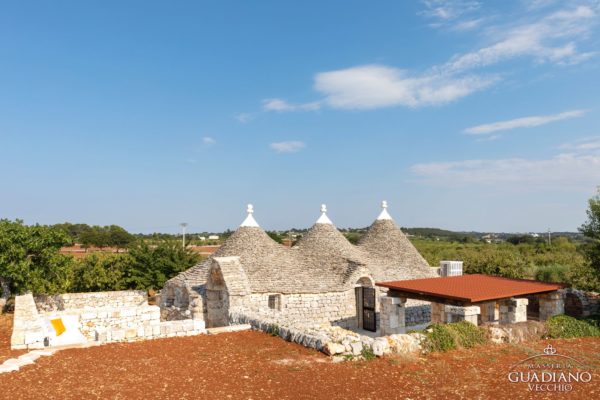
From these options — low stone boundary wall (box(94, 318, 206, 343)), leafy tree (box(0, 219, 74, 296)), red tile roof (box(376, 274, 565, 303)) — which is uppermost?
leafy tree (box(0, 219, 74, 296))

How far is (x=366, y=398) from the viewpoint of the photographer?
23.6 ft

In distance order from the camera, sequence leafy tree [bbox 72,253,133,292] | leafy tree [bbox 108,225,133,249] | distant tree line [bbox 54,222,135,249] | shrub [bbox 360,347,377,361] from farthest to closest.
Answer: leafy tree [bbox 108,225,133,249], distant tree line [bbox 54,222,135,249], leafy tree [bbox 72,253,133,292], shrub [bbox 360,347,377,361]

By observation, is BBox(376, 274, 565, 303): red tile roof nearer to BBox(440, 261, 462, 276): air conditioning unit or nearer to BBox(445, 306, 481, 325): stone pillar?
BBox(445, 306, 481, 325): stone pillar

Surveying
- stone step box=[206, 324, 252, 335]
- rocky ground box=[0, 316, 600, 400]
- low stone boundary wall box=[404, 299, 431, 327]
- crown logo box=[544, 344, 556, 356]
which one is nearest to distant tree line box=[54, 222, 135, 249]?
low stone boundary wall box=[404, 299, 431, 327]

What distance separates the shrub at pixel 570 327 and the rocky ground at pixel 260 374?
4.44 ft

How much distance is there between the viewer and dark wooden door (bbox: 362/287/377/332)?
1794 cm

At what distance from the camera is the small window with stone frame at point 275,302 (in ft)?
54.9

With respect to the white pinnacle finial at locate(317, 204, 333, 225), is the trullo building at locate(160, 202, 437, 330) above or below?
below

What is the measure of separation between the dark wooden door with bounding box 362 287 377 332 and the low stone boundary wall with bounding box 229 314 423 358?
6.69 meters

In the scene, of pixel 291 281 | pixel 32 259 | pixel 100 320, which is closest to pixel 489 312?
pixel 291 281

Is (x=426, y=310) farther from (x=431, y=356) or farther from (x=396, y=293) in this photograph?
(x=431, y=356)

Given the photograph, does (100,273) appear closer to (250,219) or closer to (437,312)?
(250,219)

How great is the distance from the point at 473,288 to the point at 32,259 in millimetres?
16005

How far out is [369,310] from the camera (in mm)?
18203
